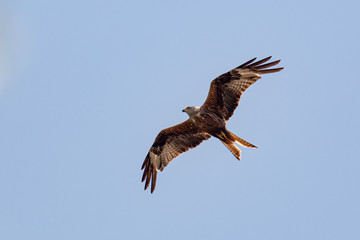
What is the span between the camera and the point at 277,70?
1395 centimetres

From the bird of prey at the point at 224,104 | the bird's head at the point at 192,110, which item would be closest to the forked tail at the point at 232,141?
the bird of prey at the point at 224,104

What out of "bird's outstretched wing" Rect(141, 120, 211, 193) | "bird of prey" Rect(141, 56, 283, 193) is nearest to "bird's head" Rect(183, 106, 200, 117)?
"bird of prey" Rect(141, 56, 283, 193)

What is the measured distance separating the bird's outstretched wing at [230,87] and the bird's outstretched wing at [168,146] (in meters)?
1.18

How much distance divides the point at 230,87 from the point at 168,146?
2706mm

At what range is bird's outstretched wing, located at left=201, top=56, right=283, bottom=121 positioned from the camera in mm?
14477

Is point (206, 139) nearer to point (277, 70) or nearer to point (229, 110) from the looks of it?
point (229, 110)

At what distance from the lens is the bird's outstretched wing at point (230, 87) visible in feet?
47.5

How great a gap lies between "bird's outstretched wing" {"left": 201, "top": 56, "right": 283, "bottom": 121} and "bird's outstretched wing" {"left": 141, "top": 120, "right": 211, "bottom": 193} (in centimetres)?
118

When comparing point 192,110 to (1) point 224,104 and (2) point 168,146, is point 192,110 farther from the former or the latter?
(2) point 168,146

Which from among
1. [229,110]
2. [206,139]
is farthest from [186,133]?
[229,110]

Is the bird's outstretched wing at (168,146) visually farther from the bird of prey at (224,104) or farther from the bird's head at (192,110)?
the bird's head at (192,110)

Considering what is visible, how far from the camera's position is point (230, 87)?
14711mm

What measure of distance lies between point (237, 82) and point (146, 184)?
392 cm

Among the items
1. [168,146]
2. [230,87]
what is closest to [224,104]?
[230,87]
